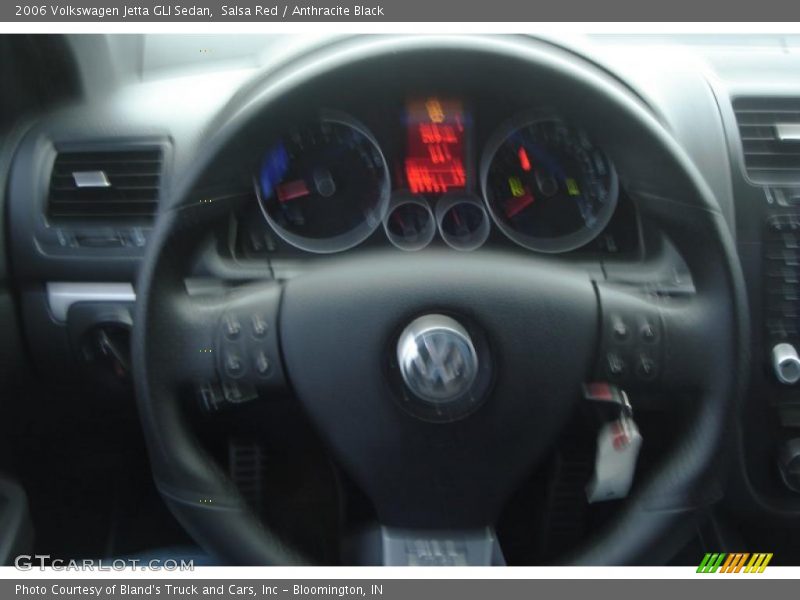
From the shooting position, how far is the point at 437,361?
1421 millimetres

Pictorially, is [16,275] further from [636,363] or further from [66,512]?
[636,363]

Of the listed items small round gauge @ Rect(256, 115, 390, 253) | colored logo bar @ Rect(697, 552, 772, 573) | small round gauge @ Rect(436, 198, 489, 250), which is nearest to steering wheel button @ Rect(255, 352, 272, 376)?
small round gauge @ Rect(256, 115, 390, 253)

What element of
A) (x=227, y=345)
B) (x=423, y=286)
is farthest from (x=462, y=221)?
(x=227, y=345)

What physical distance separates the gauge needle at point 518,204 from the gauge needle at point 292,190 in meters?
0.32

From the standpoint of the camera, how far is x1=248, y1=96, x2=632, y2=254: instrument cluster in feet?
5.24

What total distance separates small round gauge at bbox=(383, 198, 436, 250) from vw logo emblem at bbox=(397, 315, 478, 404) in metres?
0.20

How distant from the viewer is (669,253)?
1.59m

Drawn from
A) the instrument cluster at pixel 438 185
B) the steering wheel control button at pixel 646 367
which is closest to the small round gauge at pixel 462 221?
the instrument cluster at pixel 438 185

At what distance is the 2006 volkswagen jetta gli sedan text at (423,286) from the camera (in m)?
1.46

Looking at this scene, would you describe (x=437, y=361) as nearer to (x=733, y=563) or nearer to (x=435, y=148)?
(x=435, y=148)

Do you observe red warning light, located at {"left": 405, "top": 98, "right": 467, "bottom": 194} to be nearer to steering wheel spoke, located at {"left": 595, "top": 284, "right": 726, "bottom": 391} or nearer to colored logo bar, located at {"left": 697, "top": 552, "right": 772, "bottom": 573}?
steering wheel spoke, located at {"left": 595, "top": 284, "right": 726, "bottom": 391}

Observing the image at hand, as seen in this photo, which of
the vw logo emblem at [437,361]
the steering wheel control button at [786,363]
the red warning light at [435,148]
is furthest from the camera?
the steering wheel control button at [786,363]

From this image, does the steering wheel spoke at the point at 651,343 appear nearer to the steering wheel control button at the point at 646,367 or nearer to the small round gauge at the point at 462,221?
the steering wheel control button at the point at 646,367
